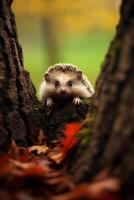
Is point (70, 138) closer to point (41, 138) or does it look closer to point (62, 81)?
point (41, 138)

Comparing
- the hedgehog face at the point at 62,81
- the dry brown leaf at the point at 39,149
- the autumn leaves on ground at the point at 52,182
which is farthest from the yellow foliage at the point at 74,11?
the autumn leaves on ground at the point at 52,182

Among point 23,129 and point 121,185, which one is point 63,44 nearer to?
point 23,129

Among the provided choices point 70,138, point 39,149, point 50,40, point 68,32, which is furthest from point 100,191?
point 68,32

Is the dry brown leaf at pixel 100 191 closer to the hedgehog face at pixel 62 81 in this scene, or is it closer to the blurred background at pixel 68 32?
the hedgehog face at pixel 62 81

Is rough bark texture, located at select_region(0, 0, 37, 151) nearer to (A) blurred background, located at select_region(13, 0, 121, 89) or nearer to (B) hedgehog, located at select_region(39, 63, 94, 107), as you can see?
(B) hedgehog, located at select_region(39, 63, 94, 107)

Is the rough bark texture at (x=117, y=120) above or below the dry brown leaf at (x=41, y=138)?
below

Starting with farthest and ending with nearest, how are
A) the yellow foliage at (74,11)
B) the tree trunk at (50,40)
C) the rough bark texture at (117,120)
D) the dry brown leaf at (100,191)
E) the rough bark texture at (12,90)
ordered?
the tree trunk at (50,40) < the yellow foliage at (74,11) < the rough bark texture at (12,90) < the rough bark texture at (117,120) < the dry brown leaf at (100,191)
